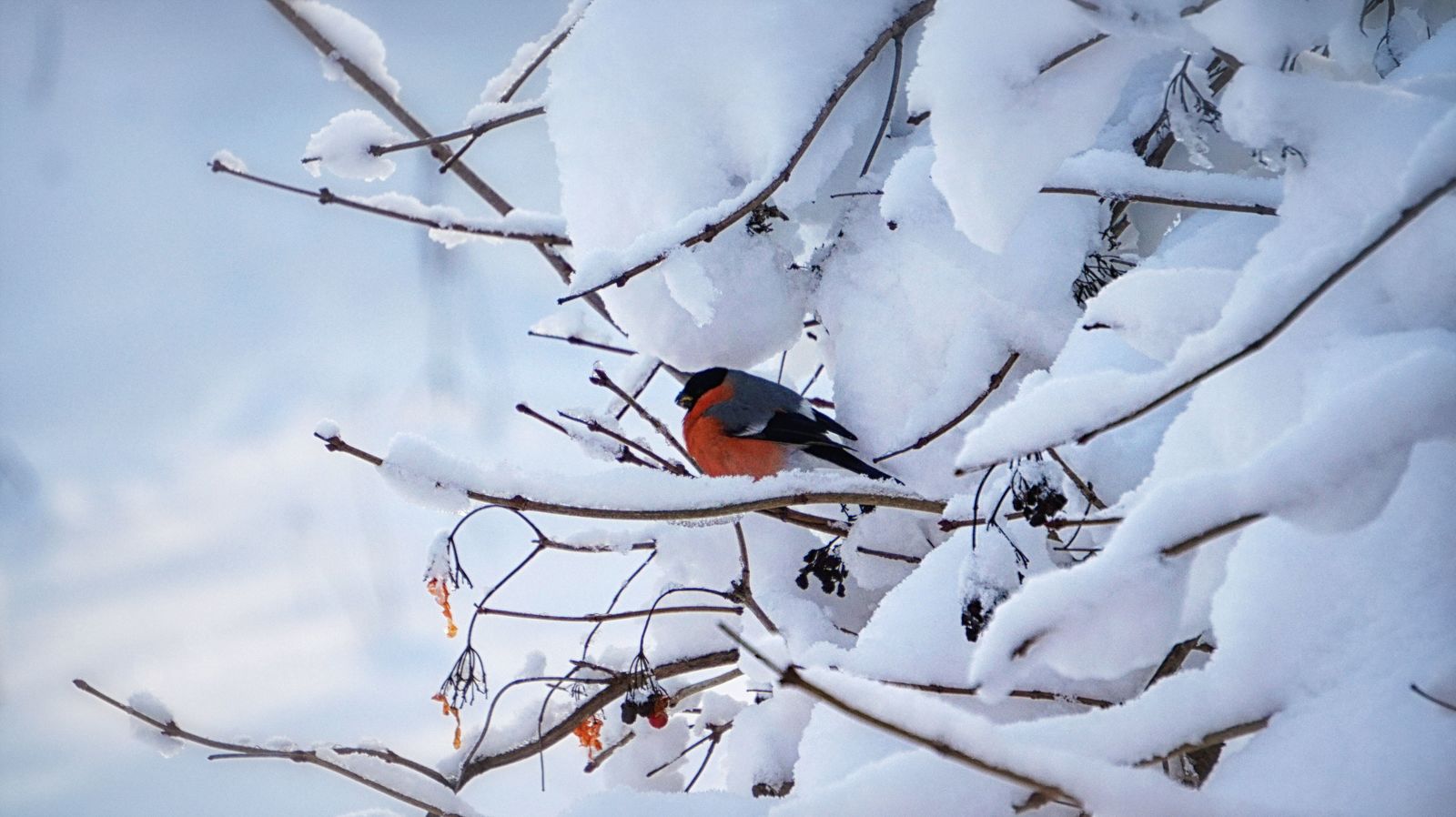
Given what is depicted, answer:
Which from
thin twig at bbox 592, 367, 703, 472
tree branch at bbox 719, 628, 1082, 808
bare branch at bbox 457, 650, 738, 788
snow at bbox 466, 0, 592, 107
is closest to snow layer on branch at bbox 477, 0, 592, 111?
snow at bbox 466, 0, 592, 107

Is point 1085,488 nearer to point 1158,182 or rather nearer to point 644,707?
point 1158,182

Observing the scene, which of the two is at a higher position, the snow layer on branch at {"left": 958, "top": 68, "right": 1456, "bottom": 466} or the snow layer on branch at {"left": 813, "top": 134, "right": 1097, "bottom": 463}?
the snow layer on branch at {"left": 813, "top": 134, "right": 1097, "bottom": 463}

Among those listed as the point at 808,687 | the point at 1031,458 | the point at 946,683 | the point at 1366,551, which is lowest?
the point at 808,687

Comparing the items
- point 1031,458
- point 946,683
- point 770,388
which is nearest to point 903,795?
point 946,683

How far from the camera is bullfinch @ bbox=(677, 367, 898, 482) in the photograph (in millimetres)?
2719

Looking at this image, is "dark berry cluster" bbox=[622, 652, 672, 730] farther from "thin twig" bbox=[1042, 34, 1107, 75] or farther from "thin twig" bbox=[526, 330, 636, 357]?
"thin twig" bbox=[1042, 34, 1107, 75]

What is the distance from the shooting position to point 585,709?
81.7 inches

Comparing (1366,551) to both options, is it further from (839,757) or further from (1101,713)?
(839,757)

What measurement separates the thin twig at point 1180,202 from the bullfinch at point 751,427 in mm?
1144

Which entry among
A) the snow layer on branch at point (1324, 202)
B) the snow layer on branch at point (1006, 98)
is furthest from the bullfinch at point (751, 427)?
the snow layer on branch at point (1324, 202)

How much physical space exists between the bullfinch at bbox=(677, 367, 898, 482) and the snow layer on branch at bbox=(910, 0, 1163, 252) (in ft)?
4.92

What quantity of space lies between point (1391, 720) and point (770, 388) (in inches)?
88.7

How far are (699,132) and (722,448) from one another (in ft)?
4.63

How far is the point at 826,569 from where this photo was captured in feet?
6.28
